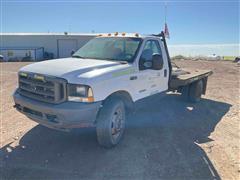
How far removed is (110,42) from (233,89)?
24.2 feet

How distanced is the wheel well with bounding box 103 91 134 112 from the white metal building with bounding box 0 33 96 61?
28.8 m

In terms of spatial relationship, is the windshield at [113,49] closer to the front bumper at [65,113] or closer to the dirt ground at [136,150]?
the dirt ground at [136,150]

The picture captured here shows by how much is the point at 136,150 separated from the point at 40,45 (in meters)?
33.6

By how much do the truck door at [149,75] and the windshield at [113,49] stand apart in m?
0.24

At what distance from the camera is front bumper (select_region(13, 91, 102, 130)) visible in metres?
3.72

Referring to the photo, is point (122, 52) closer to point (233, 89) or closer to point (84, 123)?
point (84, 123)

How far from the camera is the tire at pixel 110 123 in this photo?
4168mm

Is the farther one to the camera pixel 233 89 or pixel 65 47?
pixel 65 47

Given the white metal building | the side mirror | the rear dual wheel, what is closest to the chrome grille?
the side mirror

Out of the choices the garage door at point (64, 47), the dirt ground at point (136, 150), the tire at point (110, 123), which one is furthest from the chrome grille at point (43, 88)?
Result: the garage door at point (64, 47)

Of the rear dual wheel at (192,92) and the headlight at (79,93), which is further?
the rear dual wheel at (192,92)

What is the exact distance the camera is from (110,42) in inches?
214

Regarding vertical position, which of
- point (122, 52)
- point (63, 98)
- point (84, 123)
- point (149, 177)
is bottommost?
point (149, 177)

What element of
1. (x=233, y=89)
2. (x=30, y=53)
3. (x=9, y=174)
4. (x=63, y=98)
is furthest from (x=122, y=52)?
(x=30, y=53)
